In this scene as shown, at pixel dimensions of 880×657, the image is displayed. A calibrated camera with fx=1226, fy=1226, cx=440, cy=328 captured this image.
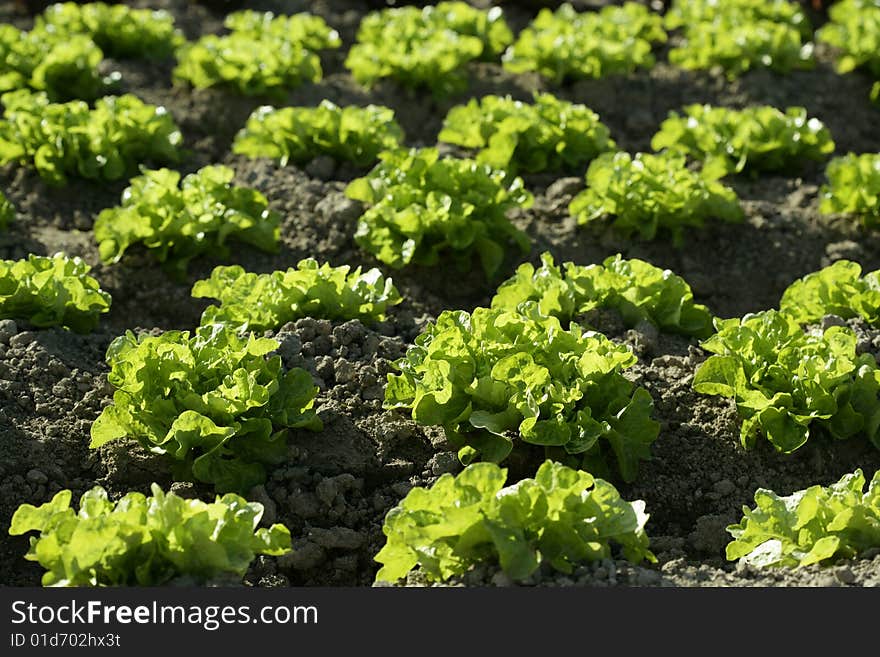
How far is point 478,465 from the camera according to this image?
406cm

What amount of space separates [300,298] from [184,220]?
1.24m

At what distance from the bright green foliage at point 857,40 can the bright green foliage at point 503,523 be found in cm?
659

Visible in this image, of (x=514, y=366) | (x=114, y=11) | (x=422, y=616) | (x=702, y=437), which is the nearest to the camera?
(x=422, y=616)

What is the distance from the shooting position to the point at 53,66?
8.52 meters

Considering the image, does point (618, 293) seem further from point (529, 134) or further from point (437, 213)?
point (529, 134)

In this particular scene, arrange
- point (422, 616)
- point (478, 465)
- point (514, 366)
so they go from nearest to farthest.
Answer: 1. point (422, 616)
2. point (478, 465)
3. point (514, 366)

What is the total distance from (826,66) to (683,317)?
484 centimetres

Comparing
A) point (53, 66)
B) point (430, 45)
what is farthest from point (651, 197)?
point (53, 66)

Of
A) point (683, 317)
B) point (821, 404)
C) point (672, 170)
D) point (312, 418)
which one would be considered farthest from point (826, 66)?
point (312, 418)

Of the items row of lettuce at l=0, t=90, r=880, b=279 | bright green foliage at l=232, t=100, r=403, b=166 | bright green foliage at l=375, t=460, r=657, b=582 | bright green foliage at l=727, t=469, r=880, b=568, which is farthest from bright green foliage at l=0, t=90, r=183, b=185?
bright green foliage at l=727, t=469, r=880, b=568

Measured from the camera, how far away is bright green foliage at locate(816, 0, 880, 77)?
9523mm

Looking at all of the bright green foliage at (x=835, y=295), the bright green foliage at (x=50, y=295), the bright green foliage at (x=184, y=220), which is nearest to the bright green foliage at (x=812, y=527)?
the bright green foliage at (x=835, y=295)

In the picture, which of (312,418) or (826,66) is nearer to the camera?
(312,418)

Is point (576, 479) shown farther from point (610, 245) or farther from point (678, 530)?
point (610, 245)
